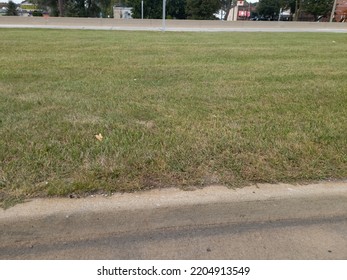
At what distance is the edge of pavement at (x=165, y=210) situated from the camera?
241 centimetres

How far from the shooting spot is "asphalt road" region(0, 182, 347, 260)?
2219 mm

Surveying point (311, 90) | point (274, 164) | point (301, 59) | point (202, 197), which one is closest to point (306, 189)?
point (274, 164)

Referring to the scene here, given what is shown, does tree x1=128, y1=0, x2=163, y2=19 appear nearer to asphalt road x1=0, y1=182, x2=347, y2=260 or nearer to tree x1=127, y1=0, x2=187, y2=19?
tree x1=127, y1=0, x2=187, y2=19

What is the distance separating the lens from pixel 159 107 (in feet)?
15.9

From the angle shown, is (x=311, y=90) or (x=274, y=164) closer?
(x=274, y=164)

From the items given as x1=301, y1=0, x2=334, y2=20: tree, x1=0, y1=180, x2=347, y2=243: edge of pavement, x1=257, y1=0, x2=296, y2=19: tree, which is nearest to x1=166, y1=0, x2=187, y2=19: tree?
x1=301, y1=0, x2=334, y2=20: tree

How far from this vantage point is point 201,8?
53.7 meters

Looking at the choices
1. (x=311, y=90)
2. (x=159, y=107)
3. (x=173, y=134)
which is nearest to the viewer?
(x=173, y=134)

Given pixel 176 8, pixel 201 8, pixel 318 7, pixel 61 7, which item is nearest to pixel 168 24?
pixel 201 8

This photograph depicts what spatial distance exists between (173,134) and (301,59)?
314 inches

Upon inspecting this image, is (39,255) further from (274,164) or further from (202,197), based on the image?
(274,164)

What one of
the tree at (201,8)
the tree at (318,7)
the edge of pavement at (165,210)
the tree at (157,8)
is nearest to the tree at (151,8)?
the tree at (157,8)

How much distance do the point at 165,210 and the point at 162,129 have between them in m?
1.55

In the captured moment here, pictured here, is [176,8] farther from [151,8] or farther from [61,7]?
[61,7]
